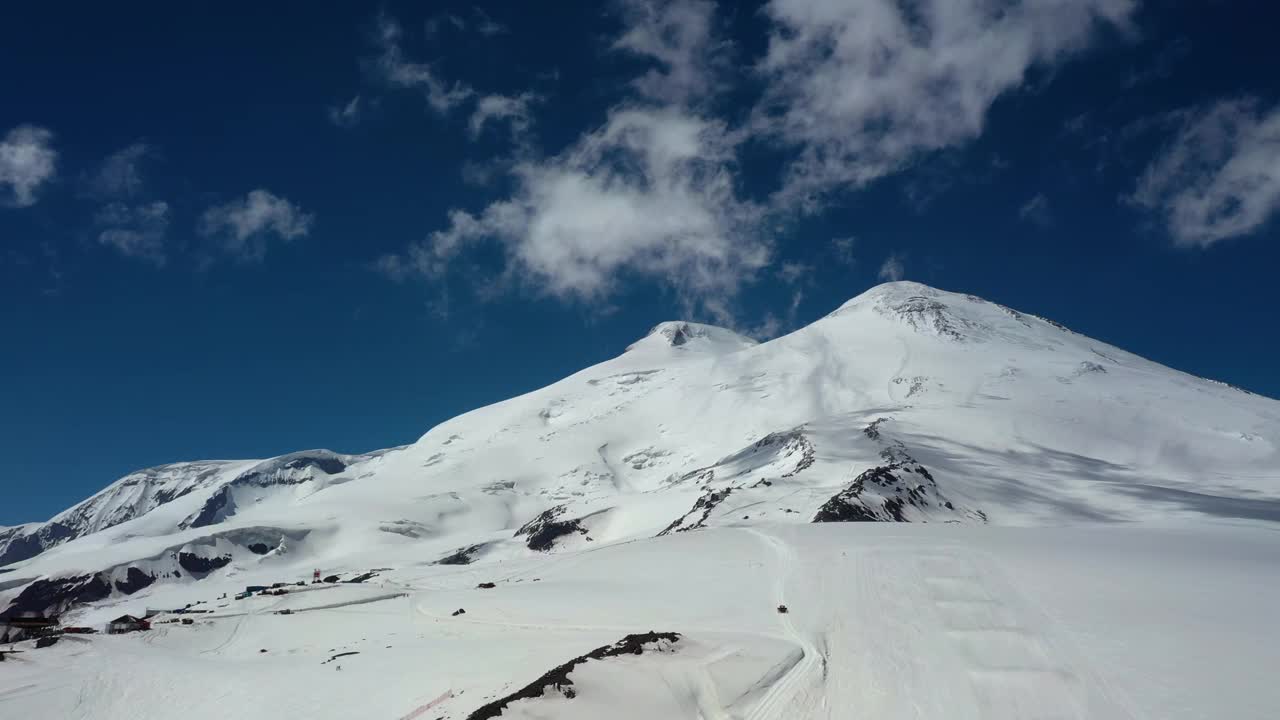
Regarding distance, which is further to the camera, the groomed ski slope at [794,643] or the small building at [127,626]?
Answer: the small building at [127,626]

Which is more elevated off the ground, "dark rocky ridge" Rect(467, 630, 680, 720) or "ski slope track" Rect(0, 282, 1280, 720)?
"dark rocky ridge" Rect(467, 630, 680, 720)

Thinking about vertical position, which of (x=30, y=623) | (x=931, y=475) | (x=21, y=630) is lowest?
(x=931, y=475)

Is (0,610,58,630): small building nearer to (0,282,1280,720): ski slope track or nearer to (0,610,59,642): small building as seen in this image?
(0,610,59,642): small building

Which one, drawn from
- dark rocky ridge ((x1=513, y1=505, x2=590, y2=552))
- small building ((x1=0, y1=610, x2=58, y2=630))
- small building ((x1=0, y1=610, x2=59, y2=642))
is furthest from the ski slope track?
dark rocky ridge ((x1=513, y1=505, x2=590, y2=552))

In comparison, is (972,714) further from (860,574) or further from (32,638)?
(32,638)

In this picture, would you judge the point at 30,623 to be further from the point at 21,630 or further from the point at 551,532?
the point at 551,532

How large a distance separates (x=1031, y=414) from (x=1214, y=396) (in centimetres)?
5579

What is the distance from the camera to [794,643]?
21.4 meters

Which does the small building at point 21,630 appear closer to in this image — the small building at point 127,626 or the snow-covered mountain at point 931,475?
the small building at point 127,626

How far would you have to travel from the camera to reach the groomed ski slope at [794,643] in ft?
53.6

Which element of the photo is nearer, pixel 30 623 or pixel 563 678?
pixel 563 678

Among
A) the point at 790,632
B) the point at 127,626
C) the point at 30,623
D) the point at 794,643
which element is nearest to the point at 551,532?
the point at 30,623

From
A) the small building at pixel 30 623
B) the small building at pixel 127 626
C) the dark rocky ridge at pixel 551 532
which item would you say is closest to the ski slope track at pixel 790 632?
the small building at pixel 127 626

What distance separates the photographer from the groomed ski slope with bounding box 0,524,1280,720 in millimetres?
16344
